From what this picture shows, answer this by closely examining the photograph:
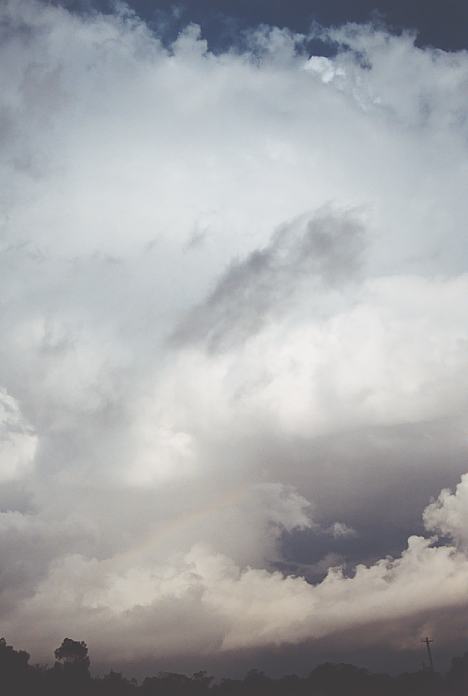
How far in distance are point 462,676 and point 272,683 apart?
5820 cm

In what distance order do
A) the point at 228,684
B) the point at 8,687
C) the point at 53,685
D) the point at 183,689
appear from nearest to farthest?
the point at 8,687 → the point at 53,685 → the point at 183,689 → the point at 228,684

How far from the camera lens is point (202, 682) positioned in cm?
14688

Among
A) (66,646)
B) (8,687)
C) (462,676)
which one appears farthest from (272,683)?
(8,687)

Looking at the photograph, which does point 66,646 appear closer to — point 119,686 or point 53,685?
point 119,686

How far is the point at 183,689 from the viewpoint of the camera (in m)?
133

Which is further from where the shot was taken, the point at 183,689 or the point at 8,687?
the point at 183,689

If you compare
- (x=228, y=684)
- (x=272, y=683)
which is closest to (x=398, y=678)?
(x=272, y=683)

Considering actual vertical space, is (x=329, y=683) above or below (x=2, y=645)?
below

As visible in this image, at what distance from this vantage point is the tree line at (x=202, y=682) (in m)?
99.5

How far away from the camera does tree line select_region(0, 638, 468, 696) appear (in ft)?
326

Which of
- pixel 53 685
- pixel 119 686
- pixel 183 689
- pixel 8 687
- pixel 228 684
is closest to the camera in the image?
pixel 8 687

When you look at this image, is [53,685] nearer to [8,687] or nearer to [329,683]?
[8,687]

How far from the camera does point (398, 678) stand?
159625mm

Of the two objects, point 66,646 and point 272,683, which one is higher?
point 66,646
